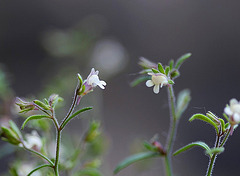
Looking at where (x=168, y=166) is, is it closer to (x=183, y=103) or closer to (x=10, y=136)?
(x=183, y=103)

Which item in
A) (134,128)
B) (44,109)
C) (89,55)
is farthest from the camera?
(134,128)

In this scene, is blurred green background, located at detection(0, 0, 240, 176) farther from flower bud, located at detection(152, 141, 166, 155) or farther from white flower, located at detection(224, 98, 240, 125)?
white flower, located at detection(224, 98, 240, 125)

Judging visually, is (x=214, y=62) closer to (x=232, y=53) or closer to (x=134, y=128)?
(x=232, y=53)

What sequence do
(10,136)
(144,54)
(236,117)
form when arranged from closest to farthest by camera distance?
(236,117)
(10,136)
(144,54)

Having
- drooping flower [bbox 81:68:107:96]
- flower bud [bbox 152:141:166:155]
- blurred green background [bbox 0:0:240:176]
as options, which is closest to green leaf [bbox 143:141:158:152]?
flower bud [bbox 152:141:166:155]

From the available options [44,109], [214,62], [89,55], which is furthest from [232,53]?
[44,109]

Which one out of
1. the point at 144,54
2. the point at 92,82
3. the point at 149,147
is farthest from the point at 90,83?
the point at 144,54

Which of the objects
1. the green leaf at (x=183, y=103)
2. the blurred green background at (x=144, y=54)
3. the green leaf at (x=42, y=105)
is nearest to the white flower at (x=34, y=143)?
the green leaf at (x=42, y=105)

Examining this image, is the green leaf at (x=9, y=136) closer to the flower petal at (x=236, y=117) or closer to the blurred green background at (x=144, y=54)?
the flower petal at (x=236, y=117)
